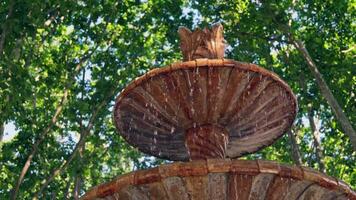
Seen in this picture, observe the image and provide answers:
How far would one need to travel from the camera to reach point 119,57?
48.7 feet

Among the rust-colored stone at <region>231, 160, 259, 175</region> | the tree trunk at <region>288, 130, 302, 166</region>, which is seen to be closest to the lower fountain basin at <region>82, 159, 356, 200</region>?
the rust-colored stone at <region>231, 160, 259, 175</region>

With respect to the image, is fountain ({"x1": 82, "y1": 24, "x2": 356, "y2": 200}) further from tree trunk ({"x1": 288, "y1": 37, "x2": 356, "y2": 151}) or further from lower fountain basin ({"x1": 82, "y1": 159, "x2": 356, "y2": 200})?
tree trunk ({"x1": 288, "y1": 37, "x2": 356, "y2": 151})

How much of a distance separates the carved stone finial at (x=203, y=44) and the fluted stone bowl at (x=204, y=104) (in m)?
0.50

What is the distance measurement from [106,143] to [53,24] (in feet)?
12.2

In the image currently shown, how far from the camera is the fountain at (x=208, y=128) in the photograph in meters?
4.49

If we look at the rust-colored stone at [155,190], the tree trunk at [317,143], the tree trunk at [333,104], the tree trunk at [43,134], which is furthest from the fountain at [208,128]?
the tree trunk at [317,143]

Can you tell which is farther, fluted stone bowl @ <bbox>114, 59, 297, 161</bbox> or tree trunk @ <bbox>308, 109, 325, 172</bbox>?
tree trunk @ <bbox>308, 109, 325, 172</bbox>

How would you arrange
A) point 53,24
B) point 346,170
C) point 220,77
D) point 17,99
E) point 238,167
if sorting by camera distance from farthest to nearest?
point 346,170 < point 53,24 < point 17,99 < point 220,77 < point 238,167

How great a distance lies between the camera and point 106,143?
15.6m

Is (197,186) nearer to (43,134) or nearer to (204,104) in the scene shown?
(204,104)

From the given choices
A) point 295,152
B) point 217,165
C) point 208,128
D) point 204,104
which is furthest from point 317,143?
point 217,165

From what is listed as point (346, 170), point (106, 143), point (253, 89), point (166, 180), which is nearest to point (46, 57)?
point (106, 143)

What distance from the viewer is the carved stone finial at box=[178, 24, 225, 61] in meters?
6.23

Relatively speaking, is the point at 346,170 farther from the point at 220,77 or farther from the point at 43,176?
the point at 220,77
